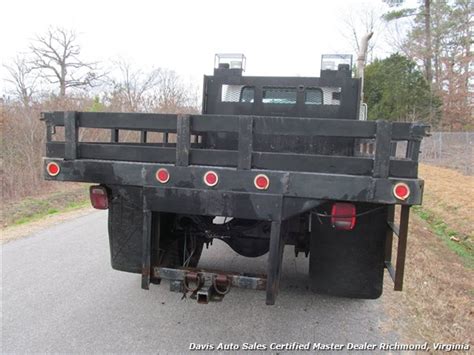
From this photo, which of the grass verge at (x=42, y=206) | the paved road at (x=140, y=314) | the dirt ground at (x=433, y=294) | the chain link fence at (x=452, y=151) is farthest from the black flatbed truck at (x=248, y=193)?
the chain link fence at (x=452, y=151)

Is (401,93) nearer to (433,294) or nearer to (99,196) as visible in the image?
(433,294)

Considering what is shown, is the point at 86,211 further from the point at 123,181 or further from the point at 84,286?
the point at 123,181

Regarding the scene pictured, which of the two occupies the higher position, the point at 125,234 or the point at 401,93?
the point at 401,93

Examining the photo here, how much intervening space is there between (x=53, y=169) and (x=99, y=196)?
440 mm

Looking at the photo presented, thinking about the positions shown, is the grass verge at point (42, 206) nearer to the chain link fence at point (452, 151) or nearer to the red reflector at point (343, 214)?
the red reflector at point (343, 214)

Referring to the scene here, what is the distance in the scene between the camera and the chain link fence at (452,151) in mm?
17291

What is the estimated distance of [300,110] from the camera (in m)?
5.08

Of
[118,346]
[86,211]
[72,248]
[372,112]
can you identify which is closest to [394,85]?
[372,112]

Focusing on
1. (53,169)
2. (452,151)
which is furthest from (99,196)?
(452,151)

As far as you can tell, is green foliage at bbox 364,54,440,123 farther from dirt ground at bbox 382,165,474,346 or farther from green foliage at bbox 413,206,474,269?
dirt ground at bbox 382,165,474,346

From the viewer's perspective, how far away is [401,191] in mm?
2689

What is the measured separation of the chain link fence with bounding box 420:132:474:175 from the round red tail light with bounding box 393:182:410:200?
48.5 ft

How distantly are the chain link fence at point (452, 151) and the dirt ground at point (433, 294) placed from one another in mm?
9850

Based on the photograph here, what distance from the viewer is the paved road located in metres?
3.29
